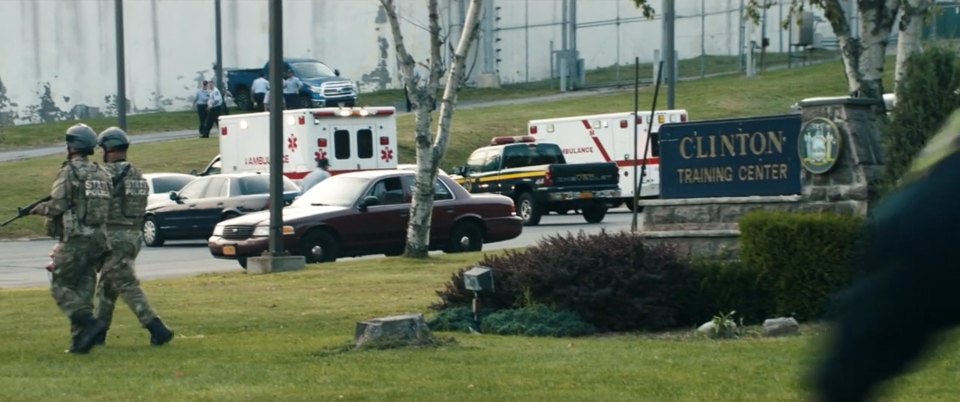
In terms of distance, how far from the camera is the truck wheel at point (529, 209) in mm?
32250

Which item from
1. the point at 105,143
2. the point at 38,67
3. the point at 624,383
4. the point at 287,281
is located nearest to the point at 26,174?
the point at 38,67

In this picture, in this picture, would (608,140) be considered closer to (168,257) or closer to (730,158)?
(168,257)

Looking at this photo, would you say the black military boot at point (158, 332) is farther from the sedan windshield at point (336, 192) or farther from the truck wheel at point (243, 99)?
the truck wheel at point (243, 99)

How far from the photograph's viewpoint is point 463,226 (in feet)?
77.6

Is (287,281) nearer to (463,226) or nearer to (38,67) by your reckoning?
(463,226)

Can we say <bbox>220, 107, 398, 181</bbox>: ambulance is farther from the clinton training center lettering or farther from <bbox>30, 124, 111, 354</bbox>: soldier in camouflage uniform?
<bbox>30, 124, 111, 354</bbox>: soldier in camouflage uniform

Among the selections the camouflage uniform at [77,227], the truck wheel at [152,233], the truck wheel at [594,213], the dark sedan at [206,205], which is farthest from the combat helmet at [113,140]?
the truck wheel at [594,213]

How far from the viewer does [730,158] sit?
1426 centimetres

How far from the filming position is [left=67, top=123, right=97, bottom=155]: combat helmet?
1138 centimetres

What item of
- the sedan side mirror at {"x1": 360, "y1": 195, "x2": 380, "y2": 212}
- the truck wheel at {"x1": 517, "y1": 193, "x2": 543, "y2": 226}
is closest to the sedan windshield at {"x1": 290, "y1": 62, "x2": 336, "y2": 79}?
the truck wheel at {"x1": 517, "y1": 193, "x2": 543, "y2": 226}

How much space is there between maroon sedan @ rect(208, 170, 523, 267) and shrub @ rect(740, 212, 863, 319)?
9929 millimetres

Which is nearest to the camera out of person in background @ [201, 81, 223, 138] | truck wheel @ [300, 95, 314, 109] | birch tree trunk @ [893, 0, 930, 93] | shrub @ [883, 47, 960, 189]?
shrub @ [883, 47, 960, 189]

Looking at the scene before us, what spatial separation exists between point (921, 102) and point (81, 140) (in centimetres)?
674

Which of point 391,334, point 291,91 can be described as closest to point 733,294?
point 391,334
